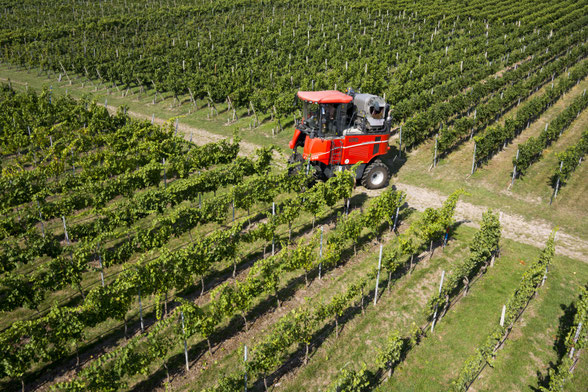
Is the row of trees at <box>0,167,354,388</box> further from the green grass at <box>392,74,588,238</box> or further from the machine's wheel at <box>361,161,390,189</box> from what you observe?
the green grass at <box>392,74,588,238</box>

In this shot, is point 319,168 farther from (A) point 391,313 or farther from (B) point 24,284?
(B) point 24,284

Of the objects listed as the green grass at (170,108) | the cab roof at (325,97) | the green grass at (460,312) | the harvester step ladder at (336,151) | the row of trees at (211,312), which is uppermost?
the cab roof at (325,97)

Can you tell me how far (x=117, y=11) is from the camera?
204 ft

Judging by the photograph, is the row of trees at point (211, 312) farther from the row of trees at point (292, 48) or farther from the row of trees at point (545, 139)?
the row of trees at point (292, 48)

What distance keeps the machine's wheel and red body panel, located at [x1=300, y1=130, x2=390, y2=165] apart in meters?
0.43

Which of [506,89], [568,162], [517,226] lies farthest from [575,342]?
[506,89]

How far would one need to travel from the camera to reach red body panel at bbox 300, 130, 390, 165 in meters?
19.4

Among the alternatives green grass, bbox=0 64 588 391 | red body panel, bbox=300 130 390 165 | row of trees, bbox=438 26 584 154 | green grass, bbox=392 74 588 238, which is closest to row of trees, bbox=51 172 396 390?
green grass, bbox=0 64 588 391

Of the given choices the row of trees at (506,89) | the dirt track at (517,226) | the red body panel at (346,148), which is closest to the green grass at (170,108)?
the red body panel at (346,148)

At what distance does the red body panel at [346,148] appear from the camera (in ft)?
63.6

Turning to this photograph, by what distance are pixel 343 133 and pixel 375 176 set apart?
10.0 feet

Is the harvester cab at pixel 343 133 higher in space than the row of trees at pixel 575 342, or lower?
higher

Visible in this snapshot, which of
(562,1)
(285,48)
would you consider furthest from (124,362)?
(562,1)

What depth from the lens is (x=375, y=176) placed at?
21531mm
